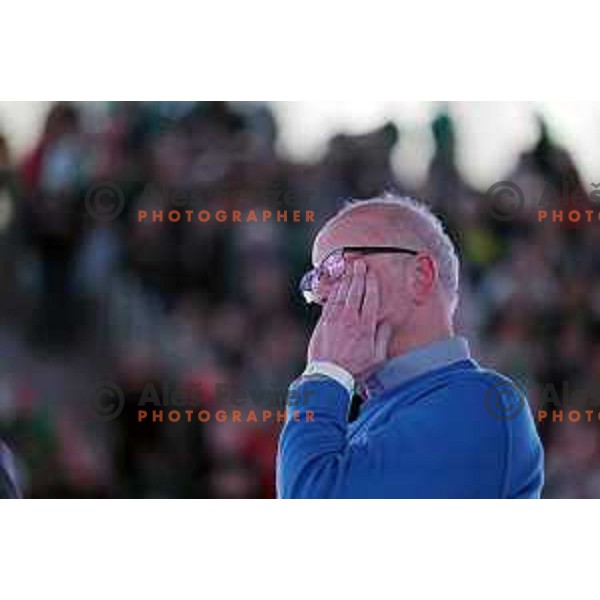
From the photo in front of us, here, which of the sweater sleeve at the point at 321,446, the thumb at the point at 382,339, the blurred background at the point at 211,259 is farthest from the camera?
the blurred background at the point at 211,259

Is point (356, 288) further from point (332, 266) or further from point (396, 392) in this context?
point (396, 392)

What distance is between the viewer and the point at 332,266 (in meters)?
2.18

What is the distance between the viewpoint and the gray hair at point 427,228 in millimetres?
2166

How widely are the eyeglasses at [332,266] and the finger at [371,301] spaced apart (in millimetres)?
40

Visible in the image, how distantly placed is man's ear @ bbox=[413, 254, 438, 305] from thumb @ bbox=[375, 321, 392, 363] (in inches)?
2.5

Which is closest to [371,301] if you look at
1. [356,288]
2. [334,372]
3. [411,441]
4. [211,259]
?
[356,288]

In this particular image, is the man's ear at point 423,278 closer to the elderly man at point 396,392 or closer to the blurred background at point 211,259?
the elderly man at point 396,392

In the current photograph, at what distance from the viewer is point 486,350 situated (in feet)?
7.61

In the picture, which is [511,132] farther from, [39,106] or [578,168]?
[39,106]

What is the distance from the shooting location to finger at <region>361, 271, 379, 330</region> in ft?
6.89

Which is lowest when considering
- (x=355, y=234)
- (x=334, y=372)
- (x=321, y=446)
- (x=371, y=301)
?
(x=321, y=446)

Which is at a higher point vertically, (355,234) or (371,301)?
(355,234)

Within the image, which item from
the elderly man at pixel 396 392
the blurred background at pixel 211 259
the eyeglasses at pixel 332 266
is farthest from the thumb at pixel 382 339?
the blurred background at pixel 211 259

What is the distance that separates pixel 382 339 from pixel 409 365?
6cm
